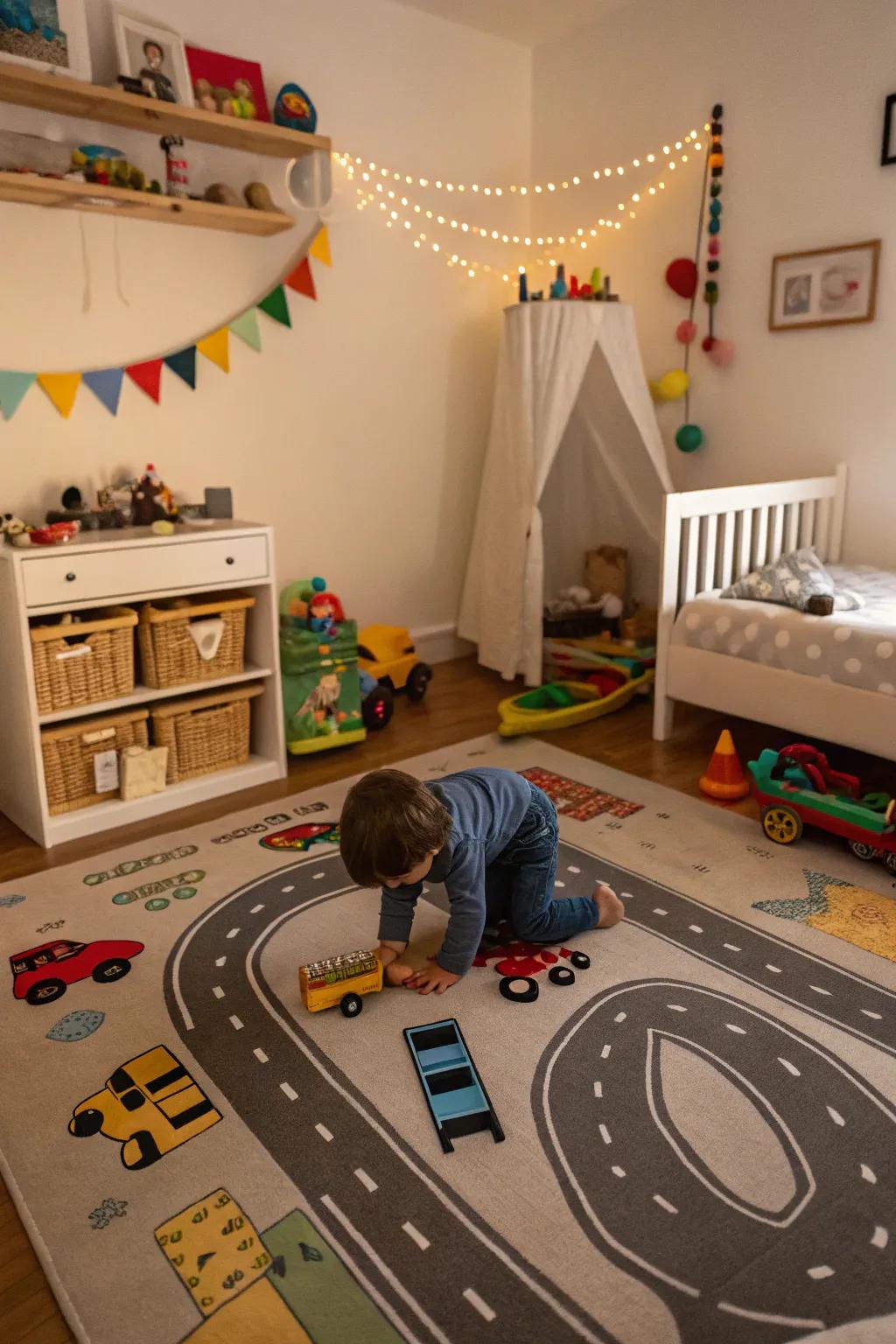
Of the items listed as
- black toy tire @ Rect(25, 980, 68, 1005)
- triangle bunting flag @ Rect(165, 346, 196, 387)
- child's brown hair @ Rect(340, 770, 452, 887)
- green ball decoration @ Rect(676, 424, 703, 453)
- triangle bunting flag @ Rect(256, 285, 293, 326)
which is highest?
triangle bunting flag @ Rect(256, 285, 293, 326)

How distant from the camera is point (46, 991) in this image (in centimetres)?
190

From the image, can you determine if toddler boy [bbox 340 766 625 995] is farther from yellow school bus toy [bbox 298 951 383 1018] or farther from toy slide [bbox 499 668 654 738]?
toy slide [bbox 499 668 654 738]

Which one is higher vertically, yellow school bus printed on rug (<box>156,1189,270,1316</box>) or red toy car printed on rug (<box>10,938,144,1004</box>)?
red toy car printed on rug (<box>10,938,144,1004</box>)

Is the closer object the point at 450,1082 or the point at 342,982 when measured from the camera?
→ the point at 450,1082

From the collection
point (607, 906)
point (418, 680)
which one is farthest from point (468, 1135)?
point (418, 680)

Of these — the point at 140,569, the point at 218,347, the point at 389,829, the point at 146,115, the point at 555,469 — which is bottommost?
the point at 389,829

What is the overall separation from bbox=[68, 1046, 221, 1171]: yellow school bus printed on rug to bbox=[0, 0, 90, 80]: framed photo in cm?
259

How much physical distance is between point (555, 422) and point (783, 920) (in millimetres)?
2157

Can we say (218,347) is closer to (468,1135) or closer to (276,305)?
(276,305)

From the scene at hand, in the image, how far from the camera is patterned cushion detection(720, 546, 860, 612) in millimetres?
2871

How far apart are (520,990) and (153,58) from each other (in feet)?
9.31

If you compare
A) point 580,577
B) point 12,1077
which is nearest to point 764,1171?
point 12,1077

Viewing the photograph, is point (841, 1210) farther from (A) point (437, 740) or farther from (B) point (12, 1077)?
(A) point (437, 740)

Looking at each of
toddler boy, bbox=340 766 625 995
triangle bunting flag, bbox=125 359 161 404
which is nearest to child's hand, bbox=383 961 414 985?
toddler boy, bbox=340 766 625 995
